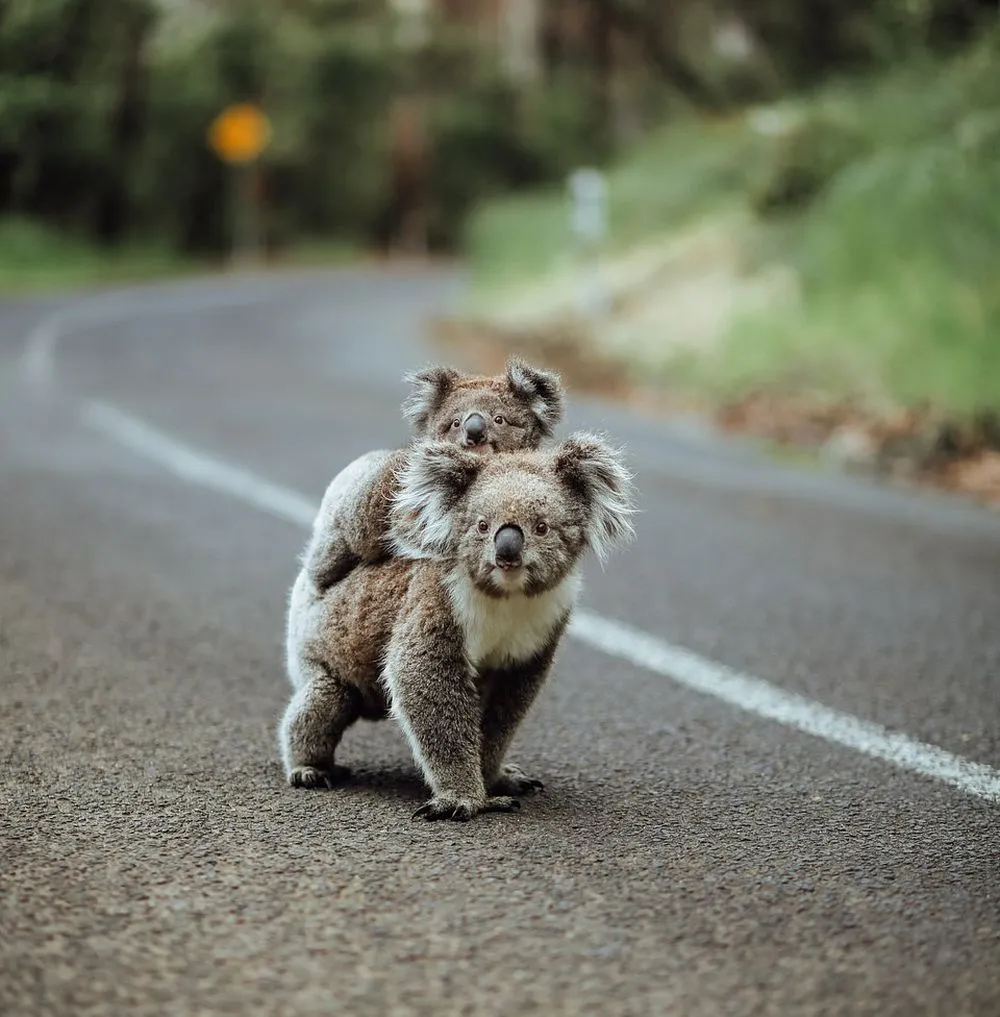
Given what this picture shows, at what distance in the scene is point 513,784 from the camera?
396cm

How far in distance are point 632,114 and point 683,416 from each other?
36323mm

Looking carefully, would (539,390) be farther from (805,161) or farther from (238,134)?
(238,134)

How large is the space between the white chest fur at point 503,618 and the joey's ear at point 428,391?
0.87m

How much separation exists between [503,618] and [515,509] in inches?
11.6

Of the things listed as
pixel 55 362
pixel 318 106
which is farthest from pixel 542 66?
pixel 55 362

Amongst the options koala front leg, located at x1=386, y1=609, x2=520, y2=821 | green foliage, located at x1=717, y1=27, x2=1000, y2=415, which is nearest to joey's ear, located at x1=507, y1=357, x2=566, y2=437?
koala front leg, located at x1=386, y1=609, x2=520, y2=821

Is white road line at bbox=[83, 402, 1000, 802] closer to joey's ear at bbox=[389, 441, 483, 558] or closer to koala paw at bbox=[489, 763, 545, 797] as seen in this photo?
koala paw at bbox=[489, 763, 545, 797]

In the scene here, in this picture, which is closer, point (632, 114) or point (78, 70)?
point (78, 70)

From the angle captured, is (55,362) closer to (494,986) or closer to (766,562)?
(766,562)

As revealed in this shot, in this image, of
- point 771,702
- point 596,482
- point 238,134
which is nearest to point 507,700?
point 596,482

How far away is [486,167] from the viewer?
5197 centimetres

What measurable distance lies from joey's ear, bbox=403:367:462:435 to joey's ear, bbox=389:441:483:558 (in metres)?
Result: 0.69

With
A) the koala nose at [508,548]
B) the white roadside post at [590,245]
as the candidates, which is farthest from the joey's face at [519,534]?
the white roadside post at [590,245]

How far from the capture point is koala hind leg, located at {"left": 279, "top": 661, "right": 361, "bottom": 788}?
12.9 feet
